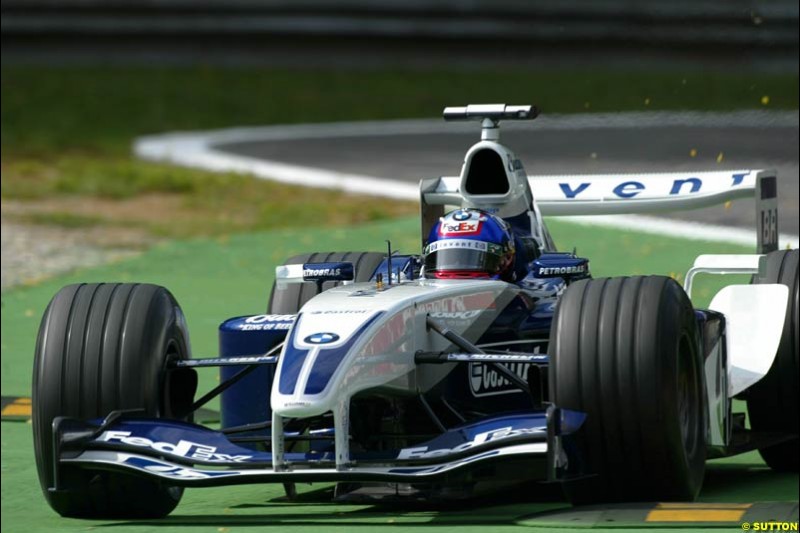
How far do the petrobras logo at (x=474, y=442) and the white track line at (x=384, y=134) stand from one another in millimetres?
7836

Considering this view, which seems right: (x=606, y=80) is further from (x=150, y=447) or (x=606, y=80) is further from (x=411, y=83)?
(x=150, y=447)

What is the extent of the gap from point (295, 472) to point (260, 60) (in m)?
20.8

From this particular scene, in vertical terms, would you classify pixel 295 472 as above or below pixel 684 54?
below

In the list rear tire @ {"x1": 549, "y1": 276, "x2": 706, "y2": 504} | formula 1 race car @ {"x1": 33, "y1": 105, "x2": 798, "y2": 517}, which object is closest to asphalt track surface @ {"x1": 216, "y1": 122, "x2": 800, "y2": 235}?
formula 1 race car @ {"x1": 33, "y1": 105, "x2": 798, "y2": 517}

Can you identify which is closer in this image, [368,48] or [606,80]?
[606,80]

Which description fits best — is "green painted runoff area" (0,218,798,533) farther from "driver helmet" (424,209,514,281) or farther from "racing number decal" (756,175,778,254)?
"racing number decal" (756,175,778,254)

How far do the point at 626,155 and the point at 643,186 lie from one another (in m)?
8.69

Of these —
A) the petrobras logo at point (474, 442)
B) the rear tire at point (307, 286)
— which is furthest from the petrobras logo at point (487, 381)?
the rear tire at point (307, 286)

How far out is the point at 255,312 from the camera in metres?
12.4

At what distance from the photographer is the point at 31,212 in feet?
57.3

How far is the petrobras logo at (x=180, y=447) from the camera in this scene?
21.7 ft

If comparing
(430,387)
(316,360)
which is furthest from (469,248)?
(316,360)

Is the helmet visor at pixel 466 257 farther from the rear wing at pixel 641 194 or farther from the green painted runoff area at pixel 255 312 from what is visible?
the green painted runoff area at pixel 255 312

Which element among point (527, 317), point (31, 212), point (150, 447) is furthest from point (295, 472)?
point (31, 212)
